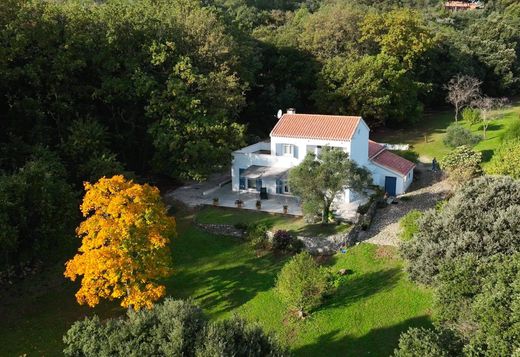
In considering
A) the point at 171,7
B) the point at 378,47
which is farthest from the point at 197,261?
the point at 378,47

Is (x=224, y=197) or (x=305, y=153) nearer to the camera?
(x=305, y=153)

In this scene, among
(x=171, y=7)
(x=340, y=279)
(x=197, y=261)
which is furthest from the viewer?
(x=171, y=7)

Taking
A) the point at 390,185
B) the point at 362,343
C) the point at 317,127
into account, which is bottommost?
the point at 362,343

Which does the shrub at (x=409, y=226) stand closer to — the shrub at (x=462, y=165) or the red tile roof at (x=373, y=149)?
the shrub at (x=462, y=165)

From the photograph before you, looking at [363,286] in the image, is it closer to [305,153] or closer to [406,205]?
[406,205]

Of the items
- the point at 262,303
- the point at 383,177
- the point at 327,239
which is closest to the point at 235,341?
the point at 262,303

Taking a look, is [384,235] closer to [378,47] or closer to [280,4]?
[378,47]
